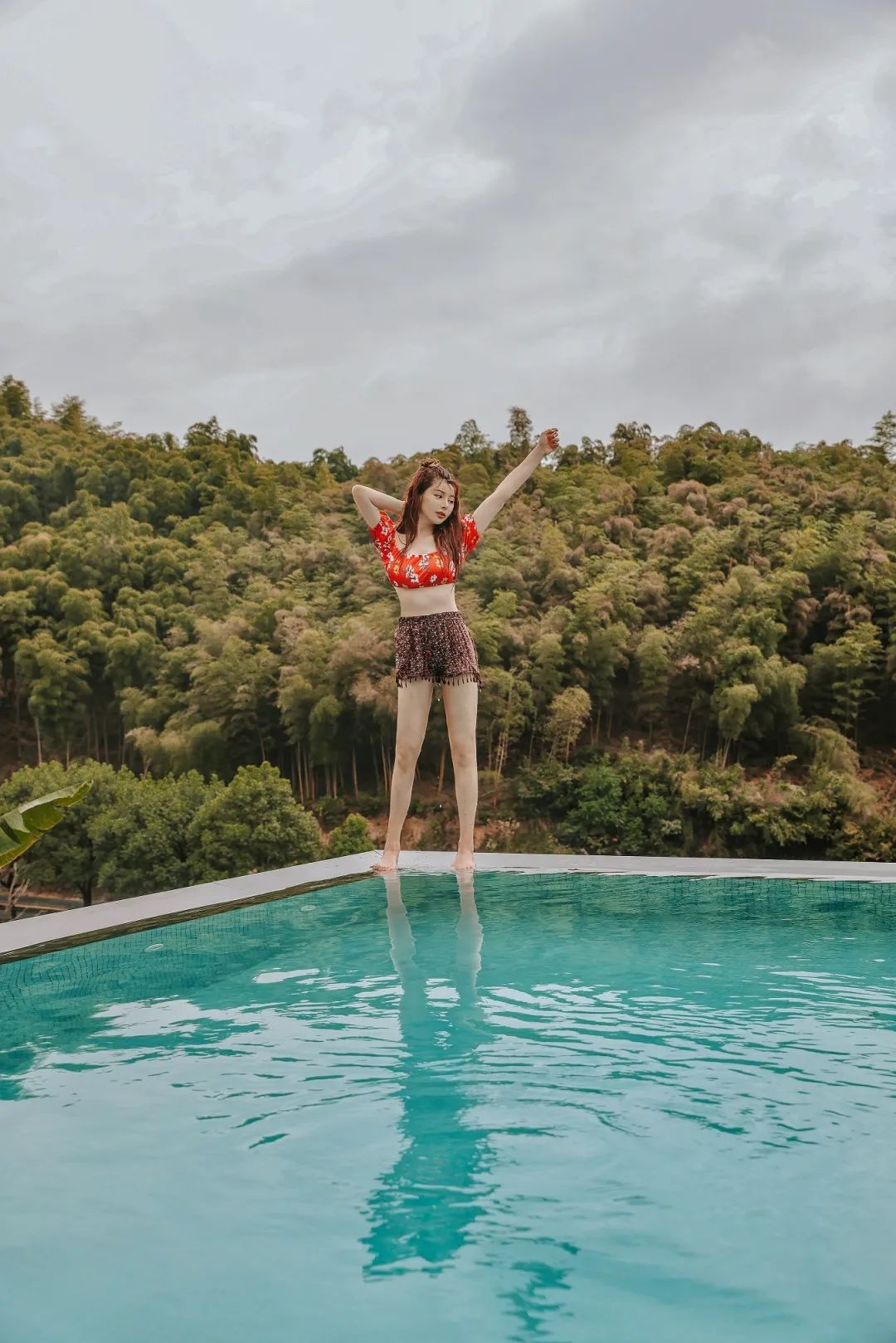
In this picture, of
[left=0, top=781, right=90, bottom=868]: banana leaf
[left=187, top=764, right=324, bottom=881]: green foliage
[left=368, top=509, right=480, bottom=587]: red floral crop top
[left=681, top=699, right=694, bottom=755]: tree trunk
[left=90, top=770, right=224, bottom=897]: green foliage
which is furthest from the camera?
[left=90, top=770, right=224, bottom=897]: green foliage

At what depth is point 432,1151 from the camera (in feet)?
5.06

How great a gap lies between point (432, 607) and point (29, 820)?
2192 mm

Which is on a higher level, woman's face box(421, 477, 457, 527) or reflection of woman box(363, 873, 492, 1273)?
woman's face box(421, 477, 457, 527)

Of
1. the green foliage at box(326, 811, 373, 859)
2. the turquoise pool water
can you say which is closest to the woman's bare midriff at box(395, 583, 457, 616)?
the turquoise pool water

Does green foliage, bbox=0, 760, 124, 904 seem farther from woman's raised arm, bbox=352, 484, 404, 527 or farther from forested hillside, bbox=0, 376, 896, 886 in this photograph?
woman's raised arm, bbox=352, 484, 404, 527

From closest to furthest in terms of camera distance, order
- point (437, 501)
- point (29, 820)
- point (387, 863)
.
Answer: point (29, 820) < point (437, 501) < point (387, 863)

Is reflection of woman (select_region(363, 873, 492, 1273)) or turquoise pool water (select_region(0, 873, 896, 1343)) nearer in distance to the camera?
turquoise pool water (select_region(0, 873, 896, 1343))

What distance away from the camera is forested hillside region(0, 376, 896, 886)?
22.7 m

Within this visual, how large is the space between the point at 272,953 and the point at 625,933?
99 centimetres

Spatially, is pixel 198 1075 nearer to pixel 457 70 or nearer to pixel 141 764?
pixel 457 70

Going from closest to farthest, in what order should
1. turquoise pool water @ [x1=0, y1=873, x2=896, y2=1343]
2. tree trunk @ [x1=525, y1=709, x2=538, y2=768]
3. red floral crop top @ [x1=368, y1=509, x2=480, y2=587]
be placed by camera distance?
turquoise pool water @ [x1=0, y1=873, x2=896, y2=1343], red floral crop top @ [x1=368, y1=509, x2=480, y2=587], tree trunk @ [x1=525, y1=709, x2=538, y2=768]

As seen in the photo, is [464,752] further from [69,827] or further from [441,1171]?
[69,827]

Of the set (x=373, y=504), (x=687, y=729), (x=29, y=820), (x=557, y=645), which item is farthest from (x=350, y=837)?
(x=29, y=820)

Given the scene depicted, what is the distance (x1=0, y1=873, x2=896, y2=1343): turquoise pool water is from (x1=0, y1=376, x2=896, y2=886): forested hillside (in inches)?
742
